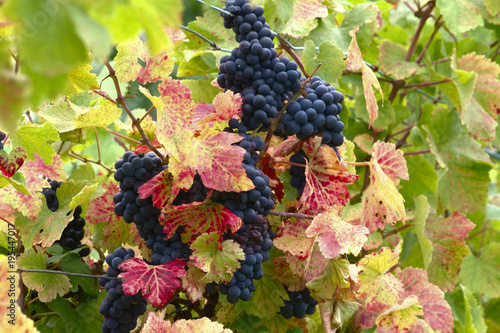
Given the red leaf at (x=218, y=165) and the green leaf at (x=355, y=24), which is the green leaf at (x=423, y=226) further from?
the red leaf at (x=218, y=165)

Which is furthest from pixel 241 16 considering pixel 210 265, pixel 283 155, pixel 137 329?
pixel 137 329

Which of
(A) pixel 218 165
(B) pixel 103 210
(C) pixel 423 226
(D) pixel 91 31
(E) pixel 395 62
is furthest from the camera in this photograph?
(E) pixel 395 62

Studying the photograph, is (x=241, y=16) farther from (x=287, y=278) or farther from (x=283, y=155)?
(x=287, y=278)

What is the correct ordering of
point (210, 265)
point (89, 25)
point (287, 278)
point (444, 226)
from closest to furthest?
point (89, 25) < point (210, 265) < point (287, 278) < point (444, 226)

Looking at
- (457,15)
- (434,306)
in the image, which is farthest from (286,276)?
(457,15)

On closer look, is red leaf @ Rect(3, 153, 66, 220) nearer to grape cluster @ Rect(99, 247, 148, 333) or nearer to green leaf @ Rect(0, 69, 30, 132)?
grape cluster @ Rect(99, 247, 148, 333)

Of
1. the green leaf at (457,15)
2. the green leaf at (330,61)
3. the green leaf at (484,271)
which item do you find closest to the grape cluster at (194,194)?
the green leaf at (330,61)

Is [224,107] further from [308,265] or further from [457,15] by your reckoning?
[457,15]

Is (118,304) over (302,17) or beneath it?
beneath
